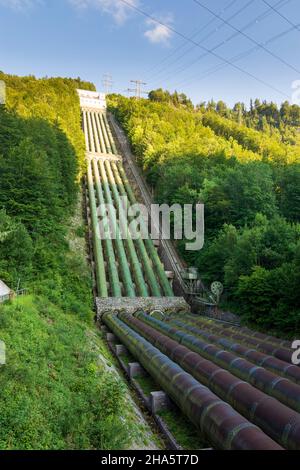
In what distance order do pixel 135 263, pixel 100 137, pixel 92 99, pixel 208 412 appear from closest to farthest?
1. pixel 208 412
2. pixel 135 263
3. pixel 100 137
4. pixel 92 99

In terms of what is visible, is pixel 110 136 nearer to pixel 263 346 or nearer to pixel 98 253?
pixel 98 253

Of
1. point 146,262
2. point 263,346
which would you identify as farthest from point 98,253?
point 263,346

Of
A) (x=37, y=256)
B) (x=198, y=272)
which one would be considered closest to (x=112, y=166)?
(x=198, y=272)

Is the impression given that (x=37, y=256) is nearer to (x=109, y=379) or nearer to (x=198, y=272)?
(x=109, y=379)

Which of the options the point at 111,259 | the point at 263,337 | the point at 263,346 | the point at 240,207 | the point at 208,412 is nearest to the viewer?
the point at 208,412

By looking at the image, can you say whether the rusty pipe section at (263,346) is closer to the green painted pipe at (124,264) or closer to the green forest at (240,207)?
the green forest at (240,207)

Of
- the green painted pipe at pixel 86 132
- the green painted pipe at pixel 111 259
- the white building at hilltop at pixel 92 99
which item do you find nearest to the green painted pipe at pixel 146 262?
the green painted pipe at pixel 111 259
